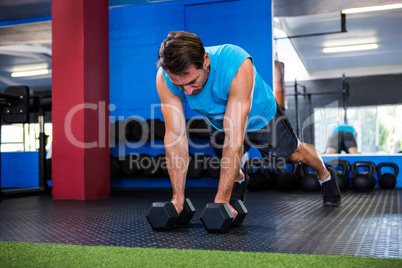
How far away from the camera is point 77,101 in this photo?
3.39m

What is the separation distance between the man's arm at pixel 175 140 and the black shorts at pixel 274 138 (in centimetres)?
34

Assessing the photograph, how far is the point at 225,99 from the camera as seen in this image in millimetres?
Result: 1749

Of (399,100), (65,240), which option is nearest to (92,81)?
(65,240)

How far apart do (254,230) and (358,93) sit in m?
8.51

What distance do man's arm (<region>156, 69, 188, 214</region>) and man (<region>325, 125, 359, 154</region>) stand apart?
3414 millimetres

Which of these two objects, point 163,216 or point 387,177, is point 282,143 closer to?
point 163,216

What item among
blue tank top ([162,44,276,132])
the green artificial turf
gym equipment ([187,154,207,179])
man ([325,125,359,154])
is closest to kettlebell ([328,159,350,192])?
man ([325,125,359,154])

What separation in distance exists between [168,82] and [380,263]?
3.58 feet

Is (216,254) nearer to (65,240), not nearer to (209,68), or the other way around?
(65,240)

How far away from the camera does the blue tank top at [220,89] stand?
167 cm

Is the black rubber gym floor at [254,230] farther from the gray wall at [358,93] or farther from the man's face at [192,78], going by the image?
the gray wall at [358,93]

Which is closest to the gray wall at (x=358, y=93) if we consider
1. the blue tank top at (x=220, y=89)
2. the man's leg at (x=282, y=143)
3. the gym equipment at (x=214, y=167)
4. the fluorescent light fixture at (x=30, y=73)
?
the gym equipment at (x=214, y=167)

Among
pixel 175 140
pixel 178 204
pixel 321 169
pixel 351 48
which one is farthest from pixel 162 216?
pixel 351 48

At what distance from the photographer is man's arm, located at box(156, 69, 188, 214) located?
1.81m
